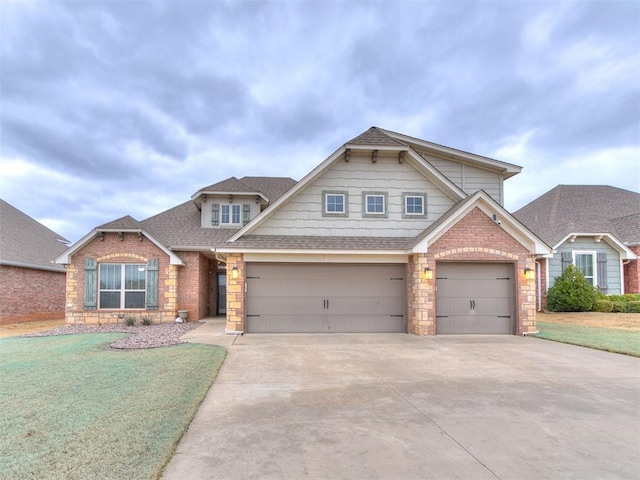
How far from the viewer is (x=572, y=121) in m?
24.2

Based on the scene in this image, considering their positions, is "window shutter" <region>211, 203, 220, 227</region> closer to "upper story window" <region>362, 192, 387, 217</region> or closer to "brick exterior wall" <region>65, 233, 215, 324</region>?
"brick exterior wall" <region>65, 233, 215, 324</region>

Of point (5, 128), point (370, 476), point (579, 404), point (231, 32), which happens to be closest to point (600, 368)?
point (579, 404)

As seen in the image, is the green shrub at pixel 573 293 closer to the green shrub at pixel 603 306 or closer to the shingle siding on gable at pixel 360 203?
the green shrub at pixel 603 306

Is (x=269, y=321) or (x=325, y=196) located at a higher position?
(x=325, y=196)

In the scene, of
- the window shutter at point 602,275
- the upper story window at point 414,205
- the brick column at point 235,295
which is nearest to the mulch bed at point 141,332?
the brick column at point 235,295

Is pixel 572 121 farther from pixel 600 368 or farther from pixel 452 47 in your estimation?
pixel 600 368

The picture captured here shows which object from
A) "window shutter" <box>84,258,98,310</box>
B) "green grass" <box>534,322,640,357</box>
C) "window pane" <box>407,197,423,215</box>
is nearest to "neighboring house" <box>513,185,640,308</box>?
"green grass" <box>534,322,640,357</box>

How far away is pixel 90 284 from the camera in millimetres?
14109

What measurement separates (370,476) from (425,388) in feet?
9.51

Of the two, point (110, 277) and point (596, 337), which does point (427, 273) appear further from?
point (110, 277)

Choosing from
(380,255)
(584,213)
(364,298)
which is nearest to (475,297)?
(380,255)

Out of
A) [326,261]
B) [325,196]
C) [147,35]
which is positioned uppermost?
[147,35]

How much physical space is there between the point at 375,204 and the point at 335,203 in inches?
53.6

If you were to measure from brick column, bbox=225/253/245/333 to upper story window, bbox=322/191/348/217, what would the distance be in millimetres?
3175
